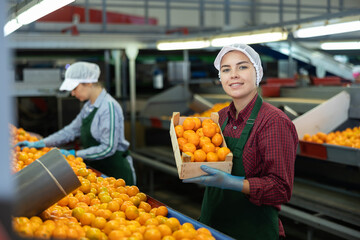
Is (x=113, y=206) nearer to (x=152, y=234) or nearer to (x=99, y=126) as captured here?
(x=152, y=234)

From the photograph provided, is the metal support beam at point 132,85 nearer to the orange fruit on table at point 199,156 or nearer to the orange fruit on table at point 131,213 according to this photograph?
the orange fruit on table at point 199,156

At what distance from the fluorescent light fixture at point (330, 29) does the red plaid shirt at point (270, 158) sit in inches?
82.7

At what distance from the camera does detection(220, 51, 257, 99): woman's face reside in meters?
2.21

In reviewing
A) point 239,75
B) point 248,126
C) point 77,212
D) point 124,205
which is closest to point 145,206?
point 124,205

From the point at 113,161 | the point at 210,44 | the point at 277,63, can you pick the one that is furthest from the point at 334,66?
the point at 113,161

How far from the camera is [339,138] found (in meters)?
4.25

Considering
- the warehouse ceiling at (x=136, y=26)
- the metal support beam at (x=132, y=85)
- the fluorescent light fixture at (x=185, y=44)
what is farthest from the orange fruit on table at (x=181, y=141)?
the metal support beam at (x=132, y=85)

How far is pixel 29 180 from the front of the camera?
1860 mm

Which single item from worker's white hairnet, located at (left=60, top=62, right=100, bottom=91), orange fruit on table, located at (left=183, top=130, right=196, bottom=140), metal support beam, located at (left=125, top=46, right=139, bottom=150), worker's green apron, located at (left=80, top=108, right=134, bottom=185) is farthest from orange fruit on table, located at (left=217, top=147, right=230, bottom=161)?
metal support beam, located at (left=125, top=46, right=139, bottom=150)

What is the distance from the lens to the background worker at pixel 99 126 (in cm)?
361

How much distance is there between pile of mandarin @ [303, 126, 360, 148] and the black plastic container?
295cm

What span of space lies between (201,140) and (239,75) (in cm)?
40

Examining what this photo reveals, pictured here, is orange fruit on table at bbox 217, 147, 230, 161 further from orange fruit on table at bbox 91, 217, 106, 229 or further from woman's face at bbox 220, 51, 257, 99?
orange fruit on table at bbox 91, 217, 106, 229

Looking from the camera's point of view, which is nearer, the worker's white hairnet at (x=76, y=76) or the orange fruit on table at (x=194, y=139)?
the orange fruit on table at (x=194, y=139)
